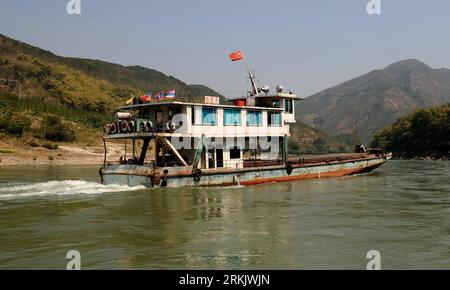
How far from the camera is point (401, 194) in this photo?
2525 centimetres

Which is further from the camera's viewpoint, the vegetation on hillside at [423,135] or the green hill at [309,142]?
the green hill at [309,142]

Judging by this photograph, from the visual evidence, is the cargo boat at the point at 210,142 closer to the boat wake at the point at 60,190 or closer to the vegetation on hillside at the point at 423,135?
the boat wake at the point at 60,190

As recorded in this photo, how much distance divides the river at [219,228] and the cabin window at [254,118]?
24.1ft

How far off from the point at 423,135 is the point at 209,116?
67654mm

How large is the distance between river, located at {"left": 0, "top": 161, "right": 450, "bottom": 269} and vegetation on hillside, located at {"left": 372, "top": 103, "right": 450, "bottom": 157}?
2399 inches

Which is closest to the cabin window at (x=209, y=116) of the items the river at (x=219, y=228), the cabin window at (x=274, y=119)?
the river at (x=219, y=228)

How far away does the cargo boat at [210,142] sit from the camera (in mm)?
26672

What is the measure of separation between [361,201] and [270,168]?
9113mm

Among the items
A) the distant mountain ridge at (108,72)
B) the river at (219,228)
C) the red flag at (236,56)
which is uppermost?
the distant mountain ridge at (108,72)

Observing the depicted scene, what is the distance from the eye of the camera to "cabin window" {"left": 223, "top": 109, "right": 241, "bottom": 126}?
2984 cm

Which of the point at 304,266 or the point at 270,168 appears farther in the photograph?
the point at 270,168
